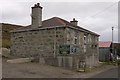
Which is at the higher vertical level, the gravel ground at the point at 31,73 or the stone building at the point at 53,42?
the stone building at the point at 53,42

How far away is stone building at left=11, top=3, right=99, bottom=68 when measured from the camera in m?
15.2

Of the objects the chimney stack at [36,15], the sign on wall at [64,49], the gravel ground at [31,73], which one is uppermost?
the chimney stack at [36,15]

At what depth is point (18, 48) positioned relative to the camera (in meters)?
18.8

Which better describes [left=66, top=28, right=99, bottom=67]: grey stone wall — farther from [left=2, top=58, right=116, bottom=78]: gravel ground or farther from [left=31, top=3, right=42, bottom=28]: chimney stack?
[left=2, top=58, right=116, bottom=78]: gravel ground

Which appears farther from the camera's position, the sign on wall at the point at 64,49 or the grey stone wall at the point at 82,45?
the grey stone wall at the point at 82,45

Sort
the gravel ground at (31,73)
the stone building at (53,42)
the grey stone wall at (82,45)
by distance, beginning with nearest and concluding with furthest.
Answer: the gravel ground at (31,73) → the stone building at (53,42) → the grey stone wall at (82,45)

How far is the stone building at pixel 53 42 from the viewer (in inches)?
597

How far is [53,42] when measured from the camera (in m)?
15.9

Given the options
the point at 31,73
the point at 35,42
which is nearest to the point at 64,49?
the point at 35,42

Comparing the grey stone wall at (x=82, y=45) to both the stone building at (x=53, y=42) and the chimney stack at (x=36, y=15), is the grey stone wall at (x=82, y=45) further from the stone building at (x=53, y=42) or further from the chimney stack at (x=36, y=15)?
the chimney stack at (x=36, y=15)

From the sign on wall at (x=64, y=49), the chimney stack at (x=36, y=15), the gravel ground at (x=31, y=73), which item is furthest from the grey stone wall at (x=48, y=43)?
the gravel ground at (x=31, y=73)

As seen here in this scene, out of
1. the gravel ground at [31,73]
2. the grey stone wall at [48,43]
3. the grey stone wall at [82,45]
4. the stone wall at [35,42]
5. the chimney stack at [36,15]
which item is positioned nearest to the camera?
the gravel ground at [31,73]

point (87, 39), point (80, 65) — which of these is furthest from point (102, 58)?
point (80, 65)

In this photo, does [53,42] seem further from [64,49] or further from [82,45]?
[82,45]
